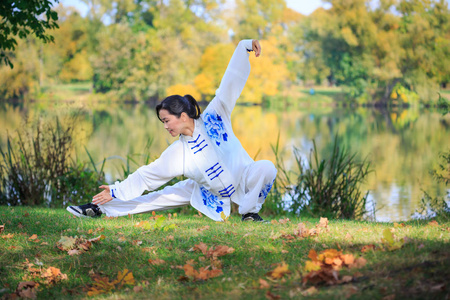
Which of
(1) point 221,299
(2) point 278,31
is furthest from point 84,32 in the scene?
(1) point 221,299

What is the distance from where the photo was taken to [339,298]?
2.42 m

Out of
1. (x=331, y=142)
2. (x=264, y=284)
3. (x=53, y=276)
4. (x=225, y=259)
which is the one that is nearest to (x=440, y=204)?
(x=225, y=259)

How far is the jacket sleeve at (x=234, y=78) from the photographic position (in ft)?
14.7

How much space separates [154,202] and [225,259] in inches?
63.4

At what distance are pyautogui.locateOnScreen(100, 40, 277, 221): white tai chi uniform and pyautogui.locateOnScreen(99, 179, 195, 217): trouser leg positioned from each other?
15 centimetres

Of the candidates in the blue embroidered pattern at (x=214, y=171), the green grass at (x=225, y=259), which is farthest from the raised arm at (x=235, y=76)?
the green grass at (x=225, y=259)

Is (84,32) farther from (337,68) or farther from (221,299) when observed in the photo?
(221,299)

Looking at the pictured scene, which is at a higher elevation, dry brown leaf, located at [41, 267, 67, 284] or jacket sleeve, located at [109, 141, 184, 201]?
jacket sleeve, located at [109, 141, 184, 201]

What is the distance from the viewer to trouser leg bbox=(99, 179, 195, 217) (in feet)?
15.5

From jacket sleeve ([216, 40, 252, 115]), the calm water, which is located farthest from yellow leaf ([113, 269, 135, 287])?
the calm water

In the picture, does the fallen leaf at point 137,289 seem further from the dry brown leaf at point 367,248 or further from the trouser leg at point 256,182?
the trouser leg at point 256,182

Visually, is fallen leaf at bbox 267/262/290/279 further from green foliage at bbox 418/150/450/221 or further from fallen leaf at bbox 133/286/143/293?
green foliage at bbox 418/150/450/221

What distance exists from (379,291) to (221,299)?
820 mm

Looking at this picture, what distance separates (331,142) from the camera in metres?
17.2
